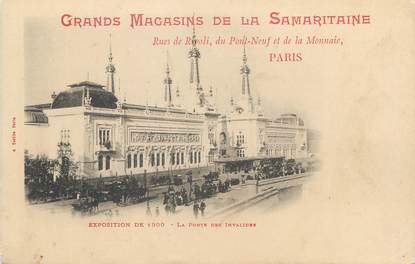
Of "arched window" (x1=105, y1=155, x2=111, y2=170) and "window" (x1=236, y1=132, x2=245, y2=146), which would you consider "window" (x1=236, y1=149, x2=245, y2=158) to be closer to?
"window" (x1=236, y1=132, x2=245, y2=146)

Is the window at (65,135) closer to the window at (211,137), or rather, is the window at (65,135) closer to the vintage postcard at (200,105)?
the vintage postcard at (200,105)

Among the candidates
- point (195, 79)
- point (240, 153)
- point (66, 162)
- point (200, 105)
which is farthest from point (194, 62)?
point (66, 162)

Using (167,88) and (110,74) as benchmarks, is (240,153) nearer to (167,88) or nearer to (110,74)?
(167,88)

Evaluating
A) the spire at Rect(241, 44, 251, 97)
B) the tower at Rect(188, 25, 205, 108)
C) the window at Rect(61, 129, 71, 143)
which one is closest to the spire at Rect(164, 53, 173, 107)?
the tower at Rect(188, 25, 205, 108)

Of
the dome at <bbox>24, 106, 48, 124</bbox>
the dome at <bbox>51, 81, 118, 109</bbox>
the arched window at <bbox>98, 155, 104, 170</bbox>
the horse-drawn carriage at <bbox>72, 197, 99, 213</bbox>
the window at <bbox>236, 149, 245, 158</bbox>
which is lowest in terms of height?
the horse-drawn carriage at <bbox>72, 197, 99, 213</bbox>

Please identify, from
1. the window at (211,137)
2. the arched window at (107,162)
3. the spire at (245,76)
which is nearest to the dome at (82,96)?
the arched window at (107,162)

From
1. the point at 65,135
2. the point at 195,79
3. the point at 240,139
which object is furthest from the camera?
the point at 240,139

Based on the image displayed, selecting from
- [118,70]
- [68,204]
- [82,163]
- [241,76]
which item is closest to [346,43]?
[241,76]
